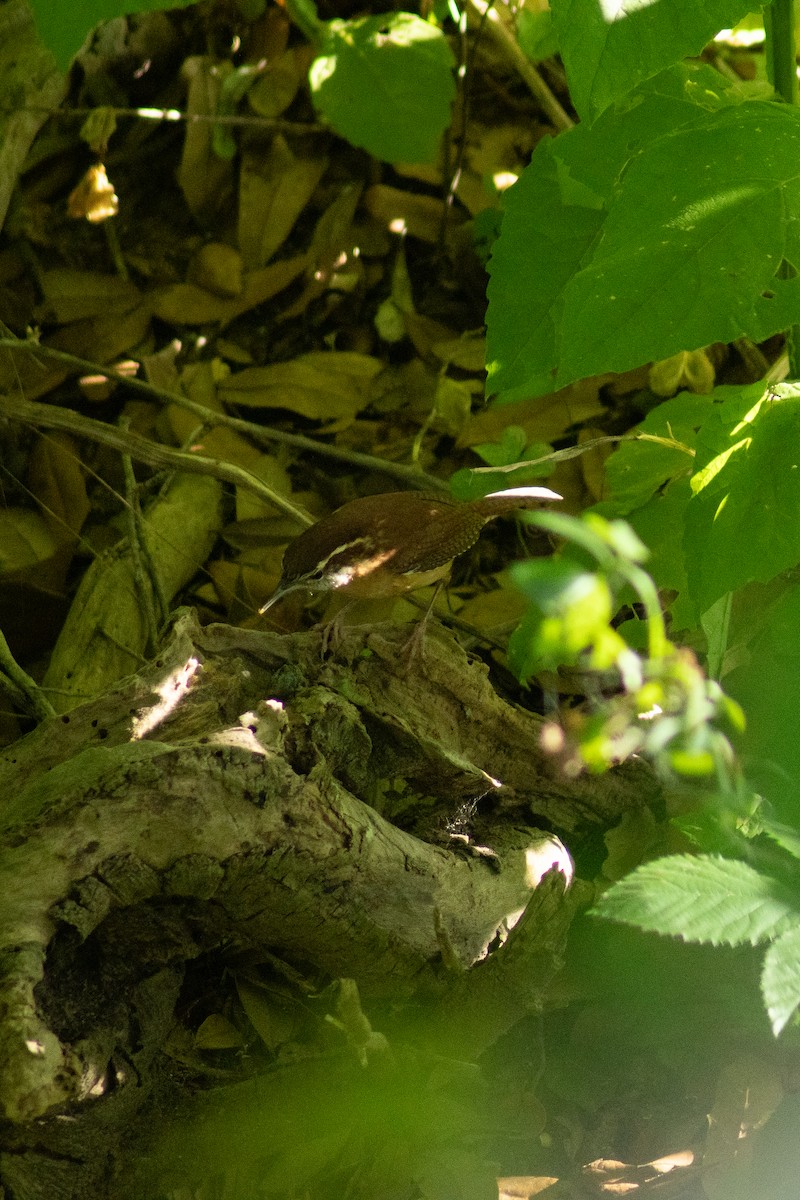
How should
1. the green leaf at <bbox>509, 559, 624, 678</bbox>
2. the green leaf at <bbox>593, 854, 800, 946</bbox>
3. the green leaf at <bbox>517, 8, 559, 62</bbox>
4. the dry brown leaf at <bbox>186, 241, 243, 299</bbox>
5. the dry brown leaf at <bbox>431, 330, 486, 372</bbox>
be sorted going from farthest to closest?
the dry brown leaf at <bbox>186, 241, 243, 299</bbox>, the dry brown leaf at <bbox>431, 330, 486, 372</bbox>, the green leaf at <bbox>517, 8, 559, 62</bbox>, the green leaf at <bbox>593, 854, 800, 946</bbox>, the green leaf at <bbox>509, 559, 624, 678</bbox>

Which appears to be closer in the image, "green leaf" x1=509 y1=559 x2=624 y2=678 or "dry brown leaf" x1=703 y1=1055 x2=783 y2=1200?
"green leaf" x1=509 y1=559 x2=624 y2=678

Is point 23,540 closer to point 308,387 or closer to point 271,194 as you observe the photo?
point 308,387

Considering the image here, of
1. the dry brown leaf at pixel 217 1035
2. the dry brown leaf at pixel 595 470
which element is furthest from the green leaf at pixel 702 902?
the dry brown leaf at pixel 595 470

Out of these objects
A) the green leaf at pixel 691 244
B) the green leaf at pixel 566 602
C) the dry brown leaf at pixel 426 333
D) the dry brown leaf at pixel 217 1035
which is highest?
the green leaf at pixel 566 602

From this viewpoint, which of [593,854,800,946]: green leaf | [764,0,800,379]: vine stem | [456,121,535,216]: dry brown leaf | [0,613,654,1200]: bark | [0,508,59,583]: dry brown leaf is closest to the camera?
[593,854,800,946]: green leaf

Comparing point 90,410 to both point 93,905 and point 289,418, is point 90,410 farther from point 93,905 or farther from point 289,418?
point 93,905

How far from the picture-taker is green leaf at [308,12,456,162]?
3.60 m

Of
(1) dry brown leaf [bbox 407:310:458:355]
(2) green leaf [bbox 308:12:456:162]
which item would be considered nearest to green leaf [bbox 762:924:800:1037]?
(1) dry brown leaf [bbox 407:310:458:355]

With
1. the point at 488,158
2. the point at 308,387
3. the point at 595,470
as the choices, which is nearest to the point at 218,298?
the point at 308,387

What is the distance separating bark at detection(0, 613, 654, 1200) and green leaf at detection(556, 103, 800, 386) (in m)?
0.87

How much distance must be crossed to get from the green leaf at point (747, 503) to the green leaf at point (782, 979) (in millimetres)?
638

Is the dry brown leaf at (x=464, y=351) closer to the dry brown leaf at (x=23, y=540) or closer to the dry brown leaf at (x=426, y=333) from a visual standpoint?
the dry brown leaf at (x=426, y=333)

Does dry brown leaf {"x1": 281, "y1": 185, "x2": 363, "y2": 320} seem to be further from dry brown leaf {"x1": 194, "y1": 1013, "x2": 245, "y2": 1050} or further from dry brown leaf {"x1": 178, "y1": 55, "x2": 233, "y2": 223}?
dry brown leaf {"x1": 194, "y1": 1013, "x2": 245, "y2": 1050}

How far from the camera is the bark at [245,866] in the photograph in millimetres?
1800
